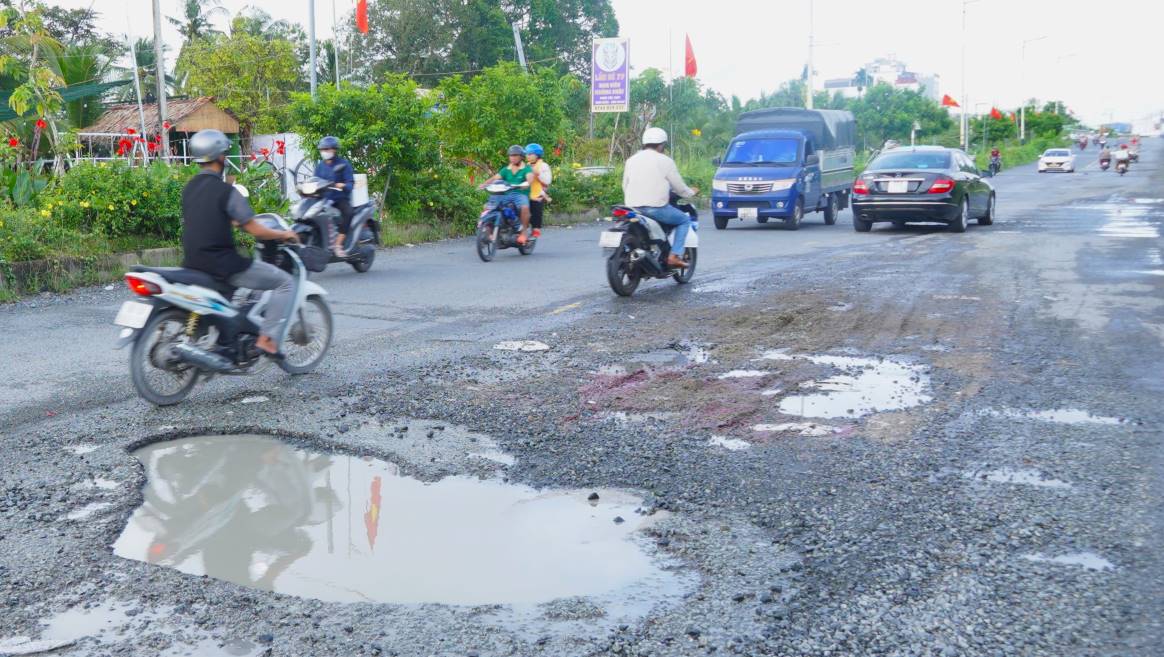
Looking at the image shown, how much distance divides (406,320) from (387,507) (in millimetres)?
5179

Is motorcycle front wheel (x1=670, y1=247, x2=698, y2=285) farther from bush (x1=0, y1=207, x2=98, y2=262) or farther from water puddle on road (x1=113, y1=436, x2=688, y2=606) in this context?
water puddle on road (x1=113, y1=436, x2=688, y2=606)

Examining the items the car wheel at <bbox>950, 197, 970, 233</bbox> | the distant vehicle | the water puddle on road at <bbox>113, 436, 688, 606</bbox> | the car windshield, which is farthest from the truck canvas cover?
the distant vehicle

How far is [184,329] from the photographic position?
21.9 feet

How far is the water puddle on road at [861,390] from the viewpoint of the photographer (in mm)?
6449

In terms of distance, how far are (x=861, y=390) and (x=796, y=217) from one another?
15.0 metres

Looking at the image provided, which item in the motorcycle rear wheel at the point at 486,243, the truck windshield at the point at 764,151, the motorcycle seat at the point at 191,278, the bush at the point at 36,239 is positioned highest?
the truck windshield at the point at 764,151

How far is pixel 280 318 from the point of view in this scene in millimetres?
7141

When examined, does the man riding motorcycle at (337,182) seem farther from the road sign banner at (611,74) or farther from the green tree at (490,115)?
the road sign banner at (611,74)

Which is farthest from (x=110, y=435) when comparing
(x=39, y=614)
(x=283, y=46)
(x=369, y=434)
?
(x=283, y=46)

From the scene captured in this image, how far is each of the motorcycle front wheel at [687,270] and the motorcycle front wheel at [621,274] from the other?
0.77 m

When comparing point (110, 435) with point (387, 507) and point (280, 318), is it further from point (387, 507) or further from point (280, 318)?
point (387, 507)

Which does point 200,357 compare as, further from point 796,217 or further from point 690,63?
point 690,63

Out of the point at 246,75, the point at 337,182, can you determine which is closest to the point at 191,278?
the point at 337,182

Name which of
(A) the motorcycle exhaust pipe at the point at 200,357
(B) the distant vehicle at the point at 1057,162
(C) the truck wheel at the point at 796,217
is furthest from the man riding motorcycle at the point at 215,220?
(B) the distant vehicle at the point at 1057,162
